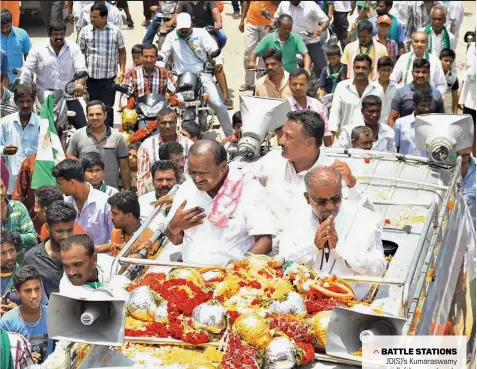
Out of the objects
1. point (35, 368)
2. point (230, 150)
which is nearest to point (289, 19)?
point (230, 150)

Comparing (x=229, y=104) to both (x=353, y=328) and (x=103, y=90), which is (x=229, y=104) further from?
(x=353, y=328)

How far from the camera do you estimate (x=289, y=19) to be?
14383 mm

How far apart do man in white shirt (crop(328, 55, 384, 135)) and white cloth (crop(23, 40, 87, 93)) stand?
3439 millimetres

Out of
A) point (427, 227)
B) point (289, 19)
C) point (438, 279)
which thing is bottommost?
point (438, 279)

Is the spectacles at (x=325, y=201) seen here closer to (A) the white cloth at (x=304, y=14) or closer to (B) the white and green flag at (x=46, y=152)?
(B) the white and green flag at (x=46, y=152)

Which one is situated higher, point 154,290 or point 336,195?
point 336,195

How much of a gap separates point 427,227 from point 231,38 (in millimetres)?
13487

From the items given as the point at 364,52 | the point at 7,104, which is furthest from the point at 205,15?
the point at 7,104

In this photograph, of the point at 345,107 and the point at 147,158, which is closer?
the point at 147,158

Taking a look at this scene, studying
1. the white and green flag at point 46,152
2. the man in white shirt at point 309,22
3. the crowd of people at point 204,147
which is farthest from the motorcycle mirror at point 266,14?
the white and green flag at point 46,152

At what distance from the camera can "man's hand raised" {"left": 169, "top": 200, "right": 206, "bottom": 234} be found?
712 centimetres

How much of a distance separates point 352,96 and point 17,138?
3.79 metres

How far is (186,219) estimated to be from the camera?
7117mm

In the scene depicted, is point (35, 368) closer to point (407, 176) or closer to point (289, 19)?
point (407, 176)
